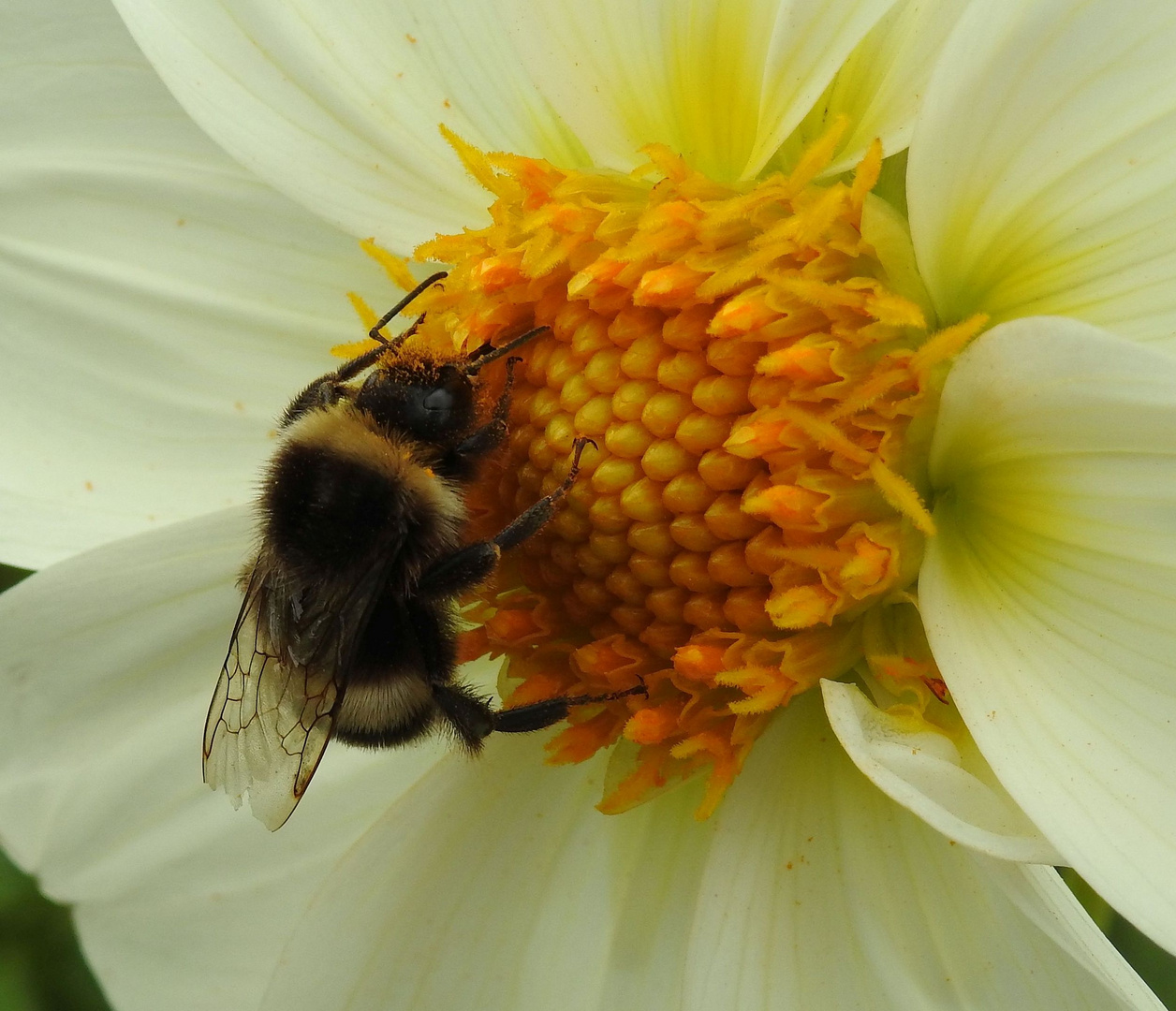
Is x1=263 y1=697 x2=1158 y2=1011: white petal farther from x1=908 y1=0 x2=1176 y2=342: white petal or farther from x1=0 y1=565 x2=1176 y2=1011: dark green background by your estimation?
x1=0 y1=565 x2=1176 y2=1011: dark green background

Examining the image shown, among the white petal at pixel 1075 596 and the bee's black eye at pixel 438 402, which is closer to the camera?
the white petal at pixel 1075 596

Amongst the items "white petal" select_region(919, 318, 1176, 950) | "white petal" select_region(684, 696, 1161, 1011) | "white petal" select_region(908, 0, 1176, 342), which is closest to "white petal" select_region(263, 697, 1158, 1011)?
"white petal" select_region(684, 696, 1161, 1011)

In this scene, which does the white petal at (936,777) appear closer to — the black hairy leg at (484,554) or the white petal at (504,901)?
the black hairy leg at (484,554)

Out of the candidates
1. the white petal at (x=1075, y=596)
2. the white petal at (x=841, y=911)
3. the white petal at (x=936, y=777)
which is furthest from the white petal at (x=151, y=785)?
the white petal at (x=1075, y=596)

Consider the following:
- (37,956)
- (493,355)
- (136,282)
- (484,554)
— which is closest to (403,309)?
(493,355)

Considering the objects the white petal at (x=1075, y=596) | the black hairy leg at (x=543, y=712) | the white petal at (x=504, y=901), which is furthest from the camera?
the white petal at (x=504, y=901)

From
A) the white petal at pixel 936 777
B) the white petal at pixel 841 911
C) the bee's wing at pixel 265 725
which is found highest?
the bee's wing at pixel 265 725

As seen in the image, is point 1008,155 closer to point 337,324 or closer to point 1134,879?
point 1134,879
